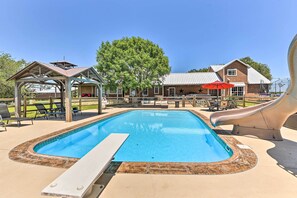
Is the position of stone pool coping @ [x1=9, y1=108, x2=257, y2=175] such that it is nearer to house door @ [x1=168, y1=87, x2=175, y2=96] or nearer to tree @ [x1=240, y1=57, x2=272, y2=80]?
house door @ [x1=168, y1=87, x2=175, y2=96]

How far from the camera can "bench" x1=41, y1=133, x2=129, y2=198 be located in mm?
1915

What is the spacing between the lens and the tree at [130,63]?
19.0m

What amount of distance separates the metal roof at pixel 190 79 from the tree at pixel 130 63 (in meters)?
5.34

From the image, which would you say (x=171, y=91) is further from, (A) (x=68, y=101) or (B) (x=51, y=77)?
(B) (x=51, y=77)

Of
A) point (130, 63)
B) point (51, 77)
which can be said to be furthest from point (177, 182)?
point (130, 63)

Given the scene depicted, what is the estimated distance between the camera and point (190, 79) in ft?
88.0

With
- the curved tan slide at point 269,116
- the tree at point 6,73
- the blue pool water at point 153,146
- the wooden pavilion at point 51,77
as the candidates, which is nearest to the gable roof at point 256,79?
the blue pool water at point 153,146

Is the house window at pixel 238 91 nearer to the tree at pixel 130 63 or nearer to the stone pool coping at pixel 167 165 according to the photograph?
the tree at pixel 130 63

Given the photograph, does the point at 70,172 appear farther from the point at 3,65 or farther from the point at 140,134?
the point at 3,65

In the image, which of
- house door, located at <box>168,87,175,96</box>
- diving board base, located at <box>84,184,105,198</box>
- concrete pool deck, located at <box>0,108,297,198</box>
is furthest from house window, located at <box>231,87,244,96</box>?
diving board base, located at <box>84,184,105,198</box>

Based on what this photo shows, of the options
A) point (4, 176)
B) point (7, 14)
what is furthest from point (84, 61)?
point (4, 176)

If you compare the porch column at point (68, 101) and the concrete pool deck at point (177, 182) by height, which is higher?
the porch column at point (68, 101)

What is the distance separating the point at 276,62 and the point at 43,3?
176 feet

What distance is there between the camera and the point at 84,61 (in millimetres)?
45281
